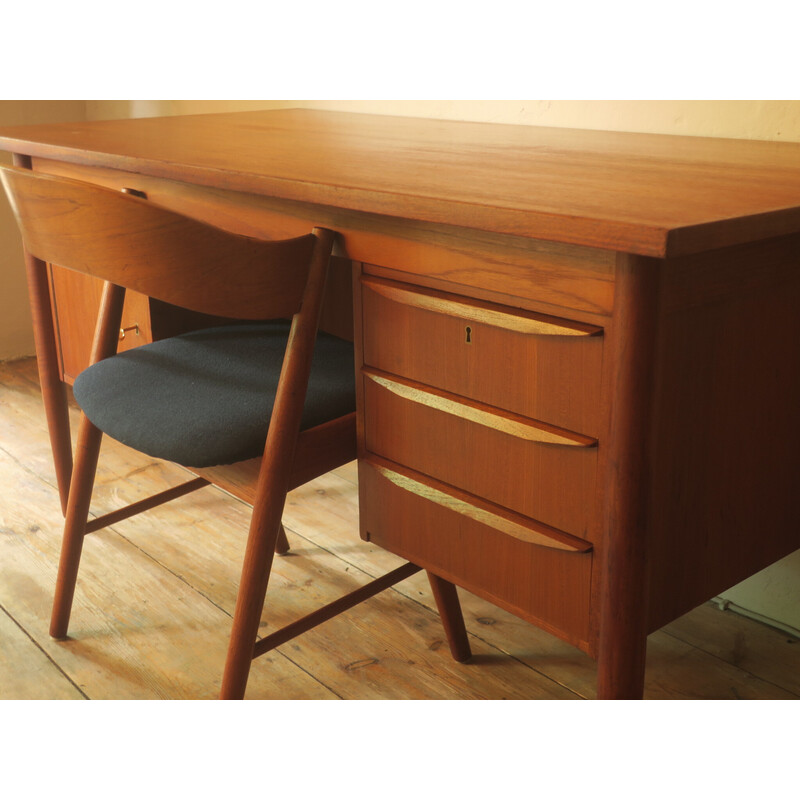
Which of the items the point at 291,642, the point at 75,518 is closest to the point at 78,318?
the point at 75,518

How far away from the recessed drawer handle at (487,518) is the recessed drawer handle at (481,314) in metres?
0.23

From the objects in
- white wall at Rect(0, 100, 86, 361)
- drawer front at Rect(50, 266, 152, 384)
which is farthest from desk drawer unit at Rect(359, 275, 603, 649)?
white wall at Rect(0, 100, 86, 361)

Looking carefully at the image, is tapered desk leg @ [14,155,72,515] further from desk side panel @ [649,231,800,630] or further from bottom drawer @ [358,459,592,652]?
desk side panel @ [649,231,800,630]

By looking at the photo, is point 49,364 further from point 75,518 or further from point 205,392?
point 205,392

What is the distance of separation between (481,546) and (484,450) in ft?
0.42

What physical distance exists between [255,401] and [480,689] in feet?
1.98

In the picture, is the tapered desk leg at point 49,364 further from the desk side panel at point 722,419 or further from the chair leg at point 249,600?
the desk side panel at point 722,419

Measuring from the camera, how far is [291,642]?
1652 mm

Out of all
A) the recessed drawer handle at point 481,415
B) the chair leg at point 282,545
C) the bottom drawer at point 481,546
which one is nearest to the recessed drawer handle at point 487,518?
the bottom drawer at point 481,546

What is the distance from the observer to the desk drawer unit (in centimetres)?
99

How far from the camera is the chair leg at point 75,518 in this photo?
1.54m

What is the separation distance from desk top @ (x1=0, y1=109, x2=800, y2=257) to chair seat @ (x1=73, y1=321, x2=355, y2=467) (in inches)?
11.6

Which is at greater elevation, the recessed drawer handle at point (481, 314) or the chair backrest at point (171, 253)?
the chair backrest at point (171, 253)
